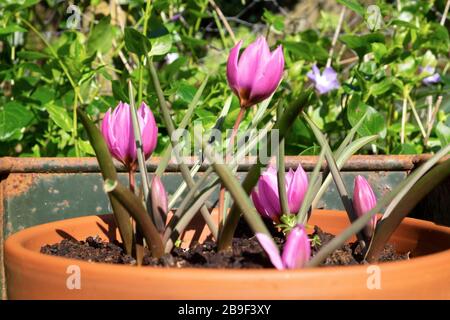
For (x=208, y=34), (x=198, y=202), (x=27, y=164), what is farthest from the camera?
(x=208, y=34)

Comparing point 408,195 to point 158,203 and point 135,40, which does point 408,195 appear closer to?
point 158,203

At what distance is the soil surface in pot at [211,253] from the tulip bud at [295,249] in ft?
0.11

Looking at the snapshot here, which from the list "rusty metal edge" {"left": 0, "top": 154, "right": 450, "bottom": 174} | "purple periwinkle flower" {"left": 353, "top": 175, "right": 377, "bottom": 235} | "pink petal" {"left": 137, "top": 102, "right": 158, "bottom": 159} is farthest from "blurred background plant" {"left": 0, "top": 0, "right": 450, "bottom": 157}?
"purple periwinkle flower" {"left": 353, "top": 175, "right": 377, "bottom": 235}

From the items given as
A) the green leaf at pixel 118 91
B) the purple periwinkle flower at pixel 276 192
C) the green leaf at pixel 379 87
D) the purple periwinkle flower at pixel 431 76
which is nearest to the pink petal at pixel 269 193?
the purple periwinkle flower at pixel 276 192

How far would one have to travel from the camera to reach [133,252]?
0.64m

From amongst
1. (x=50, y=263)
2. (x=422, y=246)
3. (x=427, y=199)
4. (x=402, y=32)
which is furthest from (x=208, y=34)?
(x=50, y=263)

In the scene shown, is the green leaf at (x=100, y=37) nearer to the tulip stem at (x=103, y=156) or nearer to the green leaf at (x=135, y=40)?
the green leaf at (x=135, y=40)

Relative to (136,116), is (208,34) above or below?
above

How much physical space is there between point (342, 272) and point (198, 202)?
0.18m

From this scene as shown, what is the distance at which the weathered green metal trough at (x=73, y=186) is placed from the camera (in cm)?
94

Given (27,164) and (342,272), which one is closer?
(342,272)

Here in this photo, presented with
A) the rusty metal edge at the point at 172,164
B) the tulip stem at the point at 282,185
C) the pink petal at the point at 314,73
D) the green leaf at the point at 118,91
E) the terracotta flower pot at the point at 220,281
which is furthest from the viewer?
the pink petal at the point at 314,73
